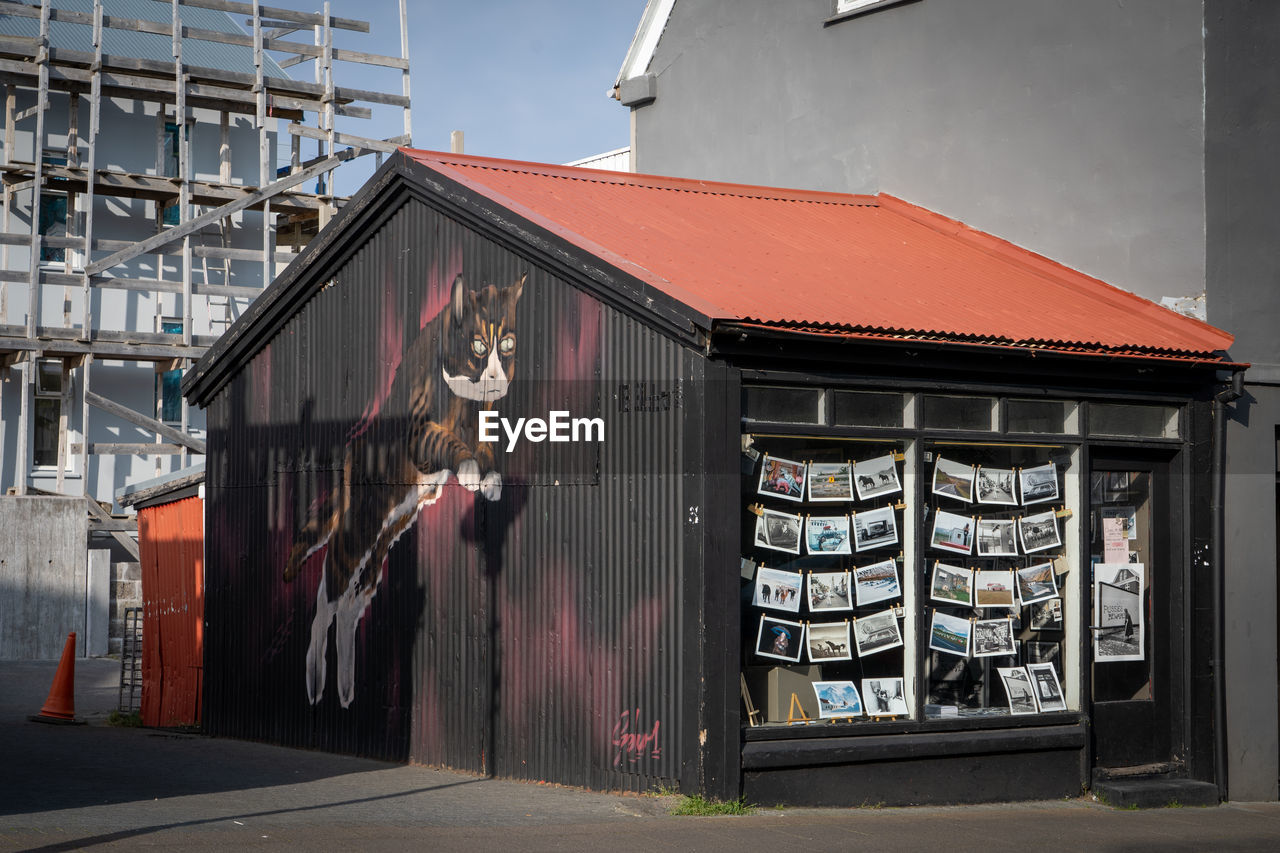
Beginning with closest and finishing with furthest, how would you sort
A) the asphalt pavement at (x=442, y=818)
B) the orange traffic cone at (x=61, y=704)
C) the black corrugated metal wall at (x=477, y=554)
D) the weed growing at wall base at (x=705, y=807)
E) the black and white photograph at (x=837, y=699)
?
1. the asphalt pavement at (x=442, y=818)
2. the weed growing at wall base at (x=705, y=807)
3. the black corrugated metal wall at (x=477, y=554)
4. the black and white photograph at (x=837, y=699)
5. the orange traffic cone at (x=61, y=704)

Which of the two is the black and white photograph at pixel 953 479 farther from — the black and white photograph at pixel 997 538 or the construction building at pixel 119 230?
the construction building at pixel 119 230

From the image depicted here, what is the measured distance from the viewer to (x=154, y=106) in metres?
29.2

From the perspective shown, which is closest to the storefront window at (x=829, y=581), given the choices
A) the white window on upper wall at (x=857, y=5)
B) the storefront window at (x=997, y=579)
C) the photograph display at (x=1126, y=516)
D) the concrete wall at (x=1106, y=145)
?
the storefront window at (x=997, y=579)

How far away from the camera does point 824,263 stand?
38.2 ft

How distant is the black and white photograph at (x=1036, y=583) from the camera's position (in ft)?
36.1

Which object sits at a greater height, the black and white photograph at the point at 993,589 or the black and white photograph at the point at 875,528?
the black and white photograph at the point at 875,528

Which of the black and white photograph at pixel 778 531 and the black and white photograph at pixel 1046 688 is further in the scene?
the black and white photograph at pixel 1046 688

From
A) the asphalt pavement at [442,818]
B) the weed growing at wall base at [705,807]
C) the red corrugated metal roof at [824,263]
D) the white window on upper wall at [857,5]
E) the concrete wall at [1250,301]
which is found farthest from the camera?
the white window on upper wall at [857,5]

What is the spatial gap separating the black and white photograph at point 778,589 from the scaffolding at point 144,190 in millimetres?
18411

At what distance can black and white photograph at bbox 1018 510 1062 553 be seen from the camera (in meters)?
11.0

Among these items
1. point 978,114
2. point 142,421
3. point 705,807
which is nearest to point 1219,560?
point 978,114

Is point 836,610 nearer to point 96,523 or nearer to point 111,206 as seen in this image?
point 96,523

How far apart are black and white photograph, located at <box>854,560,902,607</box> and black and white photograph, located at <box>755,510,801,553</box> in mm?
586
